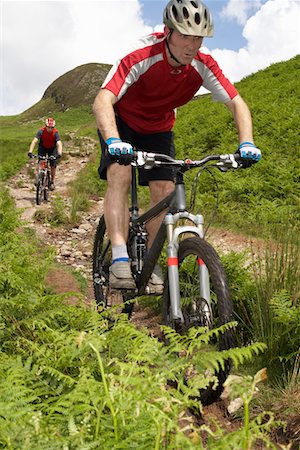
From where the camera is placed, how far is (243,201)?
34.0ft

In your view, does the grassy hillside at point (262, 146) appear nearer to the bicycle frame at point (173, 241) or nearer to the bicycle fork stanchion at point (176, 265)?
the bicycle frame at point (173, 241)

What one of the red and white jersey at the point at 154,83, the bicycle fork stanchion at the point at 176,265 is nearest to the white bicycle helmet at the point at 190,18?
the red and white jersey at the point at 154,83

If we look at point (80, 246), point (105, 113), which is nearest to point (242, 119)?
point (105, 113)

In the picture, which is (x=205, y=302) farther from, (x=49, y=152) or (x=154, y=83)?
(x=49, y=152)

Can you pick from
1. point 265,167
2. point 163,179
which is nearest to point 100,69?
point 265,167

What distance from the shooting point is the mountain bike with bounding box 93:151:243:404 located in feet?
10.4

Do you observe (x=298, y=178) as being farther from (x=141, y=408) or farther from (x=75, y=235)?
(x=141, y=408)

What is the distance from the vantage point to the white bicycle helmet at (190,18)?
12.0 feet

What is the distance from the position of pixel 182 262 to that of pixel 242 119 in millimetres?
1423

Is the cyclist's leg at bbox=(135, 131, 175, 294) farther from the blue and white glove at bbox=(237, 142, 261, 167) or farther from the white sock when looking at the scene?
the blue and white glove at bbox=(237, 142, 261, 167)

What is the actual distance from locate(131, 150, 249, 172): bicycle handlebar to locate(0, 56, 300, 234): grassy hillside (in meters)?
0.89

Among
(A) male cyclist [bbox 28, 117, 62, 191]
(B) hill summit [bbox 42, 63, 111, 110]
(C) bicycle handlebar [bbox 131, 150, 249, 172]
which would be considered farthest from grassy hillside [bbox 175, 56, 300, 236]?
(B) hill summit [bbox 42, 63, 111, 110]

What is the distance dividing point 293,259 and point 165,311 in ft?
3.79

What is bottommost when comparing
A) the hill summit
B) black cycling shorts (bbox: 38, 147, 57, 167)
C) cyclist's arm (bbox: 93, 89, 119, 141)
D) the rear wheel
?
cyclist's arm (bbox: 93, 89, 119, 141)
